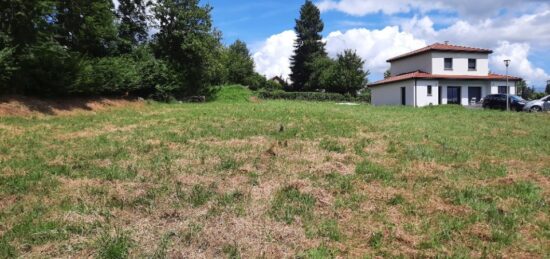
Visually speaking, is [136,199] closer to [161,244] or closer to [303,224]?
[161,244]

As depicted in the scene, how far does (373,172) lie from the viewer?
8641 millimetres

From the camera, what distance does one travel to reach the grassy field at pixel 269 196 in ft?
17.9

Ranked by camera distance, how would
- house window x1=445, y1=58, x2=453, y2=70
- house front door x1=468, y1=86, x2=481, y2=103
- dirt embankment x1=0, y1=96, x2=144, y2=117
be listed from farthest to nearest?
1. house window x1=445, y1=58, x2=453, y2=70
2. house front door x1=468, y1=86, x2=481, y2=103
3. dirt embankment x1=0, y1=96, x2=144, y2=117

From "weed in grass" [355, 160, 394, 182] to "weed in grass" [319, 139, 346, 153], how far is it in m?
1.54

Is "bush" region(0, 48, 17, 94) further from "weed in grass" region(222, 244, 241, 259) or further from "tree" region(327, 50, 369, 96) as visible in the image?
"tree" region(327, 50, 369, 96)

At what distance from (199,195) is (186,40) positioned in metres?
26.3

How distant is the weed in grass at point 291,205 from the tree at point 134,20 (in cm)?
2532

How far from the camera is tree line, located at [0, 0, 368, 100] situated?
1814 centimetres

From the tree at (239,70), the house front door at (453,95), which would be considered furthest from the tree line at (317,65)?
the house front door at (453,95)

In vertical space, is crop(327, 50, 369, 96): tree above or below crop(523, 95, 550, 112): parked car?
above

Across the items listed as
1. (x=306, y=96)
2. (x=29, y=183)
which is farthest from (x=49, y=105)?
(x=306, y=96)

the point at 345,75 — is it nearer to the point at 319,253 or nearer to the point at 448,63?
the point at 448,63

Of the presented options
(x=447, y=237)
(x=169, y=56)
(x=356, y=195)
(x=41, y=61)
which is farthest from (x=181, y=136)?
(x=169, y=56)

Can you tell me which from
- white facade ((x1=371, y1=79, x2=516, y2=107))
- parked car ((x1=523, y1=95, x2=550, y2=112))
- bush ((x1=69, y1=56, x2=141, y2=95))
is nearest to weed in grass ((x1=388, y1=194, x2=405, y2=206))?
bush ((x1=69, y1=56, x2=141, y2=95))
